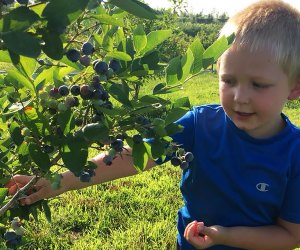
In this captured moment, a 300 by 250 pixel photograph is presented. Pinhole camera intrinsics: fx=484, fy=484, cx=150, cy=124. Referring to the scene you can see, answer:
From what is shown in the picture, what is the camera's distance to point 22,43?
0.58 metres

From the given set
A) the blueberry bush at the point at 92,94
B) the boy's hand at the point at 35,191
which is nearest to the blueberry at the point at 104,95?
the blueberry bush at the point at 92,94

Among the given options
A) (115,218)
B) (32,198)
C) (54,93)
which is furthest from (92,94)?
(115,218)

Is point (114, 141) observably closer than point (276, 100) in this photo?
Yes

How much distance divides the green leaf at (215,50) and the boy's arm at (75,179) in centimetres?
25

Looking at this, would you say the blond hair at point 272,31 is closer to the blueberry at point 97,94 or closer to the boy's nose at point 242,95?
the boy's nose at point 242,95

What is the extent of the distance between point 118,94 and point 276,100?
2.68 feet

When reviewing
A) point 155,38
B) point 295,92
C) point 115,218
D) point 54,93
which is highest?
point 155,38

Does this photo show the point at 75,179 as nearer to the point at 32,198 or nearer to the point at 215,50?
the point at 32,198

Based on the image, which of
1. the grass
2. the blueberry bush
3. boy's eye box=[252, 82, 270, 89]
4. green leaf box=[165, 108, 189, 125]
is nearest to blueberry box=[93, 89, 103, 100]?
the blueberry bush

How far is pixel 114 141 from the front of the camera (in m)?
0.92

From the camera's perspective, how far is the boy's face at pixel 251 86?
1494 mm

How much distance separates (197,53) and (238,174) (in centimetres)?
85

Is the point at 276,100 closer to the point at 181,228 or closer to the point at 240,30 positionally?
the point at 240,30

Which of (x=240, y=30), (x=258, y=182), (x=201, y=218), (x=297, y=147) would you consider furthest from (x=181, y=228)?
(x=240, y=30)
